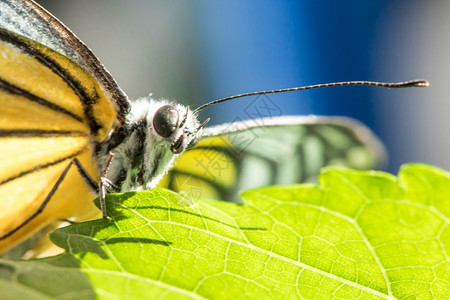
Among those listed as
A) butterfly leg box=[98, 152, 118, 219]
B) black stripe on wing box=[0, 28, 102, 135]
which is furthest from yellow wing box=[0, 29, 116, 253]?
butterfly leg box=[98, 152, 118, 219]

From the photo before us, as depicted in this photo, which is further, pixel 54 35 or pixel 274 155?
pixel 274 155

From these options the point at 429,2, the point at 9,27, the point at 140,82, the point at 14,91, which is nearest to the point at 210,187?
the point at 14,91

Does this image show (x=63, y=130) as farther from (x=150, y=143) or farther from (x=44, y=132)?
(x=150, y=143)

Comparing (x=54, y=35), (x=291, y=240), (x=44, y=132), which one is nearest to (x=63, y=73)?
(x=54, y=35)

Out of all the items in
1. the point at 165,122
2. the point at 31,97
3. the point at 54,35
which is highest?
the point at 54,35

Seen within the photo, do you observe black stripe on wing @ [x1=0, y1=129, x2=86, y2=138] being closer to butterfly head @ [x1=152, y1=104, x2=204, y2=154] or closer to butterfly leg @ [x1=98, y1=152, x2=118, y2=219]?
butterfly leg @ [x1=98, y1=152, x2=118, y2=219]

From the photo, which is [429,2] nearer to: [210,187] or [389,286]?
[210,187]
